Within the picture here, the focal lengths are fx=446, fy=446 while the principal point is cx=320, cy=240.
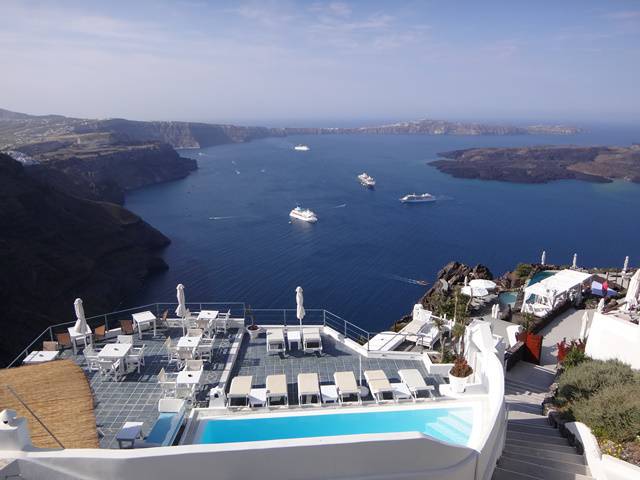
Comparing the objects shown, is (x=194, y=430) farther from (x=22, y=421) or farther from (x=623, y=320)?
(x=623, y=320)

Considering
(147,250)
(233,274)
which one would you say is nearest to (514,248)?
(233,274)

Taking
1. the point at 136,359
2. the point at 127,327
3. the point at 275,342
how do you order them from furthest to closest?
the point at 127,327 → the point at 275,342 → the point at 136,359

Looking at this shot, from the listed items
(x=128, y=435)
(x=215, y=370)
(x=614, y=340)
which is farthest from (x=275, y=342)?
(x=614, y=340)

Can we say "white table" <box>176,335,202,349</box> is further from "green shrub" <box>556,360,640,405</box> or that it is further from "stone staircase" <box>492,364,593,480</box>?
"green shrub" <box>556,360,640,405</box>

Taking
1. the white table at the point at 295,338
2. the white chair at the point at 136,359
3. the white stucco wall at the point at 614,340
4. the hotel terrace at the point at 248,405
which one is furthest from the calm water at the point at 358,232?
the white chair at the point at 136,359

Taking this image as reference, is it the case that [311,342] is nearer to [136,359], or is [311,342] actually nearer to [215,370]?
[215,370]

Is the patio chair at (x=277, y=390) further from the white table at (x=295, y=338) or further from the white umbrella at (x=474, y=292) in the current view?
the white umbrella at (x=474, y=292)
